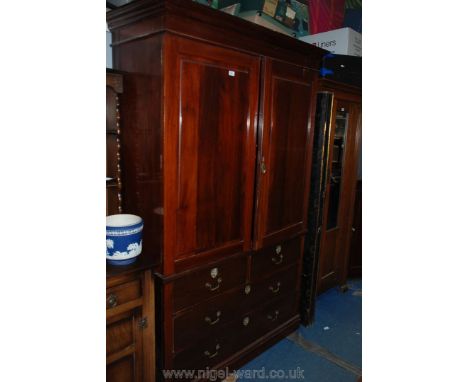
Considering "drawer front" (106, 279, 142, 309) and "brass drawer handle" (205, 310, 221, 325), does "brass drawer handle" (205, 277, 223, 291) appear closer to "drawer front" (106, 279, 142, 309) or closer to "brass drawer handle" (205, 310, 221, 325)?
"brass drawer handle" (205, 310, 221, 325)

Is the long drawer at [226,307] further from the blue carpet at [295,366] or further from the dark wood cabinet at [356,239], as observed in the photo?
the dark wood cabinet at [356,239]

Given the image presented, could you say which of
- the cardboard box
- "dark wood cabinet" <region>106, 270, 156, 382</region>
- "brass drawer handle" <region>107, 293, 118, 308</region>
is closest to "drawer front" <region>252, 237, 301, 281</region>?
"dark wood cabinet" <region>106, 270, 156, 382</region>

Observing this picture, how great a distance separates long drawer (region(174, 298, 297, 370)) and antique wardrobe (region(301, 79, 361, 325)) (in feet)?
1.00

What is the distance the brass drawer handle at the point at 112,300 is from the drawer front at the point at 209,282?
0.99 feet

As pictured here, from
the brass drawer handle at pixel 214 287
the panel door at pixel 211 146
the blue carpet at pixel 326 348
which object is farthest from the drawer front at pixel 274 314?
the panel door at pixel 211 146

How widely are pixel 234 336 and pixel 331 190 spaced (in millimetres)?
1517

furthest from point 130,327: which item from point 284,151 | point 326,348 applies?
point 326,348

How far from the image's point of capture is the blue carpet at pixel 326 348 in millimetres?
2006

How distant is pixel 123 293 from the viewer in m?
1.37

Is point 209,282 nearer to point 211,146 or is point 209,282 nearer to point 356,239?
point 211,146

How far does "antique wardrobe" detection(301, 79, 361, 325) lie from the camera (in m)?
2.29
